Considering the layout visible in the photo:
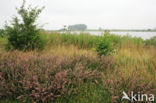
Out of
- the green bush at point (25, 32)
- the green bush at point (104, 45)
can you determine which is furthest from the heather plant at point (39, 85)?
the green bush at point (25, 32)

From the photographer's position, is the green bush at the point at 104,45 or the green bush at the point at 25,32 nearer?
the green bush at the point at 104,45

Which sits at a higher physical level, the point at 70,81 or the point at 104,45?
the point at 104,45

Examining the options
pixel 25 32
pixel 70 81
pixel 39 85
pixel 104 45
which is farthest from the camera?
pixel 25 32

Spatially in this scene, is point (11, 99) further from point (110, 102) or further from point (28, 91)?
point (110, 102)

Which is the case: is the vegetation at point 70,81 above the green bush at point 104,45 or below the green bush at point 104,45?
below

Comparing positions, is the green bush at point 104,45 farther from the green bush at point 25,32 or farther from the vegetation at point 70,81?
the green bush at point 25,32

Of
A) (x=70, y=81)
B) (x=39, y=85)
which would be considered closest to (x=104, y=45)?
(x=70, y=81)

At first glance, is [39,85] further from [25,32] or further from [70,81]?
[25,32]

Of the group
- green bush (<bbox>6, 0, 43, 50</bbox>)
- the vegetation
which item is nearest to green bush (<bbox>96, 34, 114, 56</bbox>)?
the vegetation

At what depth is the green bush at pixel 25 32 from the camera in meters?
6.63

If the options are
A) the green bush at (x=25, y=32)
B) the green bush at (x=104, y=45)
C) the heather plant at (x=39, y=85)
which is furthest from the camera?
the green bush at (x=25, y=32)

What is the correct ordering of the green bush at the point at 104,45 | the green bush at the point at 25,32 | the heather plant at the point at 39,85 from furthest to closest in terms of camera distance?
the green bush at the point at 25,32 → the green bush at the point at 104,45 → the heather plant at the point at 39,85

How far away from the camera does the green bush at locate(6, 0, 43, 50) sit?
6633mm

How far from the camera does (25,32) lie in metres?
6.74
